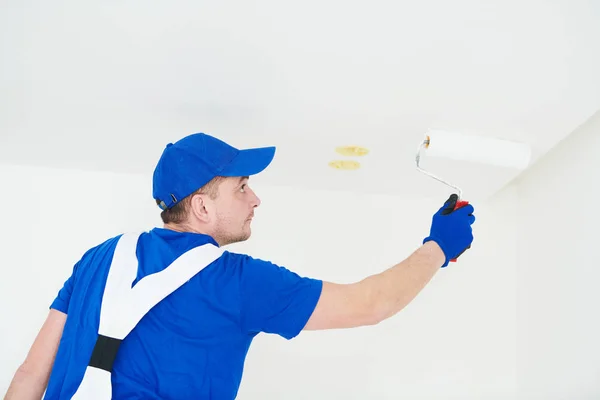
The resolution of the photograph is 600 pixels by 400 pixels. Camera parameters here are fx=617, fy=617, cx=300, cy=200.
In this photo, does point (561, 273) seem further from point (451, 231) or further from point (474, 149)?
point (451, 231)

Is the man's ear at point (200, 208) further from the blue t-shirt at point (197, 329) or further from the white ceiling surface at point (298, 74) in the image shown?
the white ceiling surface at point (298, 74)

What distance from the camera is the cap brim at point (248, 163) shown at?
146 cm

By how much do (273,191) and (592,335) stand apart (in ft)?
4.03

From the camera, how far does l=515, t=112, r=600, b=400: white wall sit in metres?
1.96

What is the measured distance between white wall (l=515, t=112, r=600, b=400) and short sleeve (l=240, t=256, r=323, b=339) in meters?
1.11

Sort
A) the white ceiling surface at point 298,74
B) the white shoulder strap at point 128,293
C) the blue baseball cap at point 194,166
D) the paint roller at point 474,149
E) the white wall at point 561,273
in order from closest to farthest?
the white shoulder strap at point 128,293, the white ceiling surface at point 298,74, the blue baseball cap at point 194,166, the paint roller at point 474,149, the white wall at point 561,273

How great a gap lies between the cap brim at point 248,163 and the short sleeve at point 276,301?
283mm

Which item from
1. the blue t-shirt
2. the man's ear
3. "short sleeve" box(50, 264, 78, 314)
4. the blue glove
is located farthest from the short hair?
the blue glove

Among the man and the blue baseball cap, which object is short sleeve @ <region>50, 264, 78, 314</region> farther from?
the blue baseball cap

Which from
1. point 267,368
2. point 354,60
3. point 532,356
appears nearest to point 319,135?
point 354,60

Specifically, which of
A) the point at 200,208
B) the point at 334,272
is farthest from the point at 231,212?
the point at 334,272

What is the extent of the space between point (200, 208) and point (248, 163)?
6.1 inches

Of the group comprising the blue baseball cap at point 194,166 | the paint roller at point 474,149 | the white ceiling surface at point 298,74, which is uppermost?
the white ceiling surface at point 298,74

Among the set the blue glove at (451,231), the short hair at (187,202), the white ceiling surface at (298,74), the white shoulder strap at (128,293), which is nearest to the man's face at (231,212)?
the short hair at (187,202)
